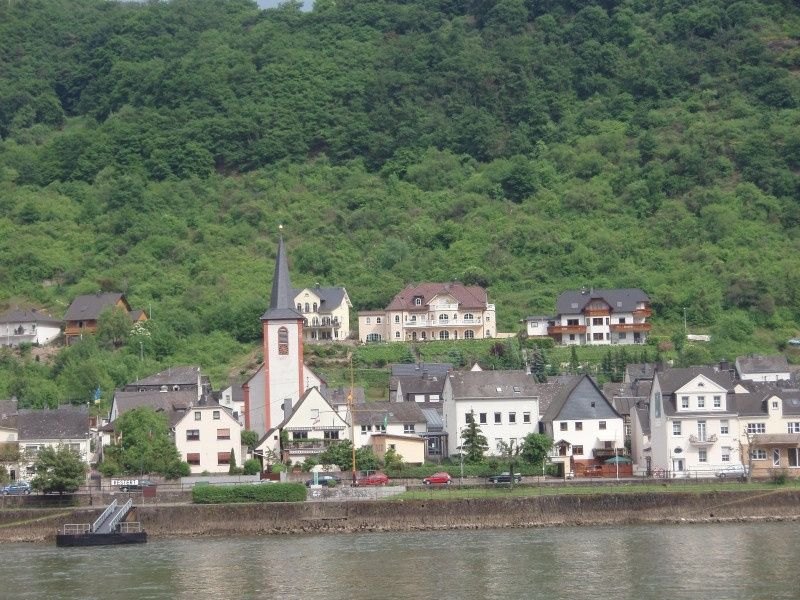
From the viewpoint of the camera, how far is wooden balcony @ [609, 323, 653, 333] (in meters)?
105

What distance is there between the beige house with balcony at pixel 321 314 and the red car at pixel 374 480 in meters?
36.9

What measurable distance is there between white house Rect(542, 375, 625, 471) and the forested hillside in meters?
25.1

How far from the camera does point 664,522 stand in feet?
214

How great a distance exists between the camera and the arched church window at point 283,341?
85.2 m

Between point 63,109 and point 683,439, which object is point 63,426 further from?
point 63,109

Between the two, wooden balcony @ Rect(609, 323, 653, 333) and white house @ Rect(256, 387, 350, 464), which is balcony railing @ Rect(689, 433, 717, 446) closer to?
white house @ Rect(256, 387, 350, 464)

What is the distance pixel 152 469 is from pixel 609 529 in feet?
70.8

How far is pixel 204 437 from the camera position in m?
77.0

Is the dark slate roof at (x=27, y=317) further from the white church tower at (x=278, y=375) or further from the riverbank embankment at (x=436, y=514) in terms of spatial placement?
the riverbank embankment at (x=436, y=514)

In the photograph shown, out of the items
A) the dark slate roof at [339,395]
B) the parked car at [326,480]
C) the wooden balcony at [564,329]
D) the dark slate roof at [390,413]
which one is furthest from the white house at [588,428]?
the wooden balcony at [564,329]

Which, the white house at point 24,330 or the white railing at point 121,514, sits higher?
the white house at point 24,330

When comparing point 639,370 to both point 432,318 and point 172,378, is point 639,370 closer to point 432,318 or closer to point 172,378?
point 432,318

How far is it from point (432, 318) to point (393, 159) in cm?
4233

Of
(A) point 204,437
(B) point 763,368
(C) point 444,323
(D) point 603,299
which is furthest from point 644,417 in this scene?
(C) point 444,323
